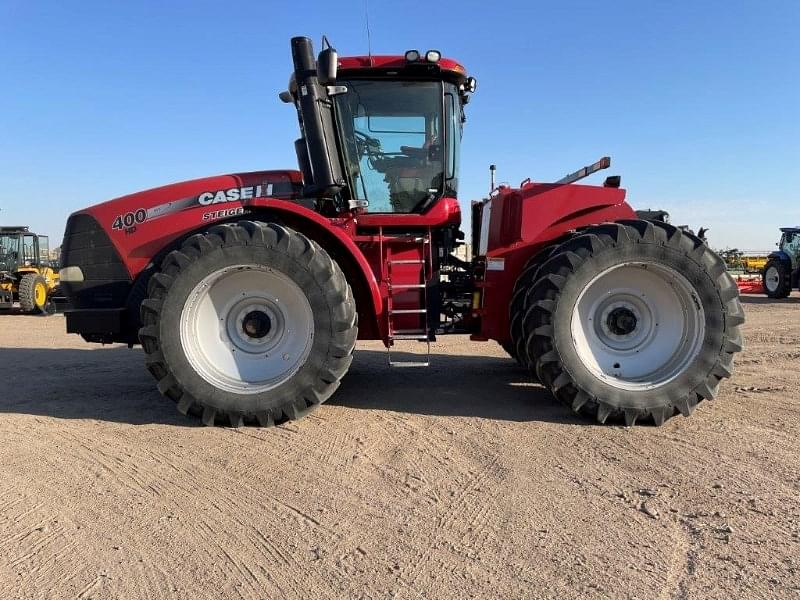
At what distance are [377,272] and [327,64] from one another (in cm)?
169

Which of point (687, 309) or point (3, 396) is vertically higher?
point (687, 309)

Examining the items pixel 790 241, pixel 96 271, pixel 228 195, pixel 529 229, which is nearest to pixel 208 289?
pixel 228 195

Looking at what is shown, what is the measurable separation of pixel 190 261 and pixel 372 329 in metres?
1.53

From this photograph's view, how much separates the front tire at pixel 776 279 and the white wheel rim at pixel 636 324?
16309 millimetres

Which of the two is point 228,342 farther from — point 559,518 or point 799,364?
point 799,364

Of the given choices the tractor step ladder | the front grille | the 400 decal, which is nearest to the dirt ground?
the tractor step ladder

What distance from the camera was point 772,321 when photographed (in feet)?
36.9

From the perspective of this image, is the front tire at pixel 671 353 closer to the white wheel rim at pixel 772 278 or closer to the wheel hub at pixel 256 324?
the wheel hub at pixel 256 324

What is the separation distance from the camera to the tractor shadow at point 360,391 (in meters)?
4.58

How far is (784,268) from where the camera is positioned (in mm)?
17609

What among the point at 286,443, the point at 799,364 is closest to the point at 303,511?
the point at 286,443

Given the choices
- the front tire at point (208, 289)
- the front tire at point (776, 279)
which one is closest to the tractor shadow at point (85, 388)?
the front tire at point (208, 289)

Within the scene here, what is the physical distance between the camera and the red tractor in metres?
4.14

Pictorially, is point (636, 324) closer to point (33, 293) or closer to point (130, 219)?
point (130, 219)
